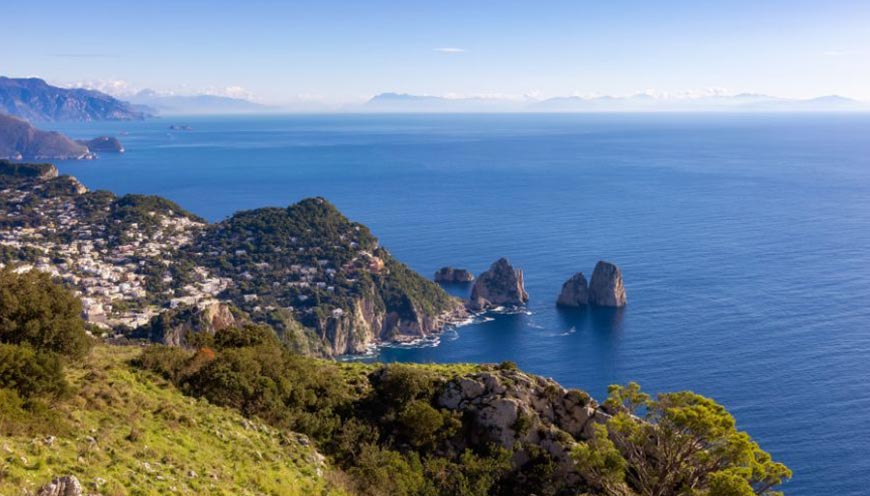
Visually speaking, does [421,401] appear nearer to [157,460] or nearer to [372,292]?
[157,460]

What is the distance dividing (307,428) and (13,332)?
11.9m

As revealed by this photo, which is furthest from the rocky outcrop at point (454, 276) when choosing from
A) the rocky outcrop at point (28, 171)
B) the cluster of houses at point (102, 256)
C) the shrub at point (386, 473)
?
the shrub at point (386, 473)

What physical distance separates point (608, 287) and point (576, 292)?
4922 millimetres

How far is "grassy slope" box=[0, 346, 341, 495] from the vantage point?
1733cm

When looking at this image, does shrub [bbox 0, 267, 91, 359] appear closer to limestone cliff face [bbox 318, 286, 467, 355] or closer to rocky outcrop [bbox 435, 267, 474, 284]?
limestone cliff face [bbox 318, 286, 467, 355]

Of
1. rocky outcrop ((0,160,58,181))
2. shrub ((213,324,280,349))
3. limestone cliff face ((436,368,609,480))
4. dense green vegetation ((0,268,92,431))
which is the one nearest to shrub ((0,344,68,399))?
dense green vegetation ((0,268,92,431))

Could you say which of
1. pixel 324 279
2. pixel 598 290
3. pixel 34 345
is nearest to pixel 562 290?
pixel 598 290

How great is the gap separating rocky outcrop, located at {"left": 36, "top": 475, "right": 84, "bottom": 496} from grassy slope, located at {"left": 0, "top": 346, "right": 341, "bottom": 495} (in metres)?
0.53

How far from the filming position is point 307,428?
2772 centimetres

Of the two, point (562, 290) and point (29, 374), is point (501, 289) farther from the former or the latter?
point (29, 374)

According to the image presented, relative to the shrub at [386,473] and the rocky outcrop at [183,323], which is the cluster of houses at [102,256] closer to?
the rocky outcrop at [183,323]

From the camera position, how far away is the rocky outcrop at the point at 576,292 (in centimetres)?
10600

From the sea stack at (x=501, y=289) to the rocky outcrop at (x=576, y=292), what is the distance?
6.54 m

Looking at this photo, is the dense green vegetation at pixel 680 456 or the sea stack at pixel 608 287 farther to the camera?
the sea stack at pixel 608 287
